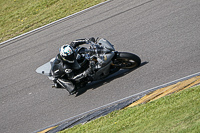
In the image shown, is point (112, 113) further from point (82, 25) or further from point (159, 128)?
point (82, 25)

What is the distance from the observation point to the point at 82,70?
965cm

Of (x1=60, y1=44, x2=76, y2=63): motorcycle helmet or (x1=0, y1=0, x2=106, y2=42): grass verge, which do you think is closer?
(x1=60, y1=44, x2=76, y2=63): motorcycle helmet

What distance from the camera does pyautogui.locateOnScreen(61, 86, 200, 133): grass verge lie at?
560cm

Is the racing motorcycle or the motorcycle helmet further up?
the motorcycle helmet

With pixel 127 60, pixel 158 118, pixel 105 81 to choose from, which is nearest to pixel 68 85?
pixel 105 81

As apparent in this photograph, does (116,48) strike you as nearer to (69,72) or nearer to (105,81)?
(105,81)

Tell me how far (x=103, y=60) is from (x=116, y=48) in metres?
2.36

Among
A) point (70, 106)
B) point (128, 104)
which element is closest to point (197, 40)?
point (128, 104)

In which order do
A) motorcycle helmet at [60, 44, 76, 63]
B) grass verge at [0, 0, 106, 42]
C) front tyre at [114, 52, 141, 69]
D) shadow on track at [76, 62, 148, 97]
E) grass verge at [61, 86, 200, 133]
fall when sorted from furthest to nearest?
grass verge at [0, 0, 106, 42] < shadow on track at [76, 62, 148, 97] < front tyre at [114, 52, 141, 69] < motorcycle helmet at [60, 44, 76, 63] < grass verge at [61, 86, 200, 133]

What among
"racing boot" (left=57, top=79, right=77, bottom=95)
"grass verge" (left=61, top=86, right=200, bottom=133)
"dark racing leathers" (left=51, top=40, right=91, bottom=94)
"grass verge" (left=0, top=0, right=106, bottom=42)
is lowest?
"grass verge" (left=61, top=86, right=200, bottom=133)

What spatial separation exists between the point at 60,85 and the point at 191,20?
5.28 m

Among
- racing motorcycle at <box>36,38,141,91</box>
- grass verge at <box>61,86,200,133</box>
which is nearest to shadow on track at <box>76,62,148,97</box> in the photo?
racing motorcycle at <box>36,38,141,91</box>

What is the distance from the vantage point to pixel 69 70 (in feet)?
30.8

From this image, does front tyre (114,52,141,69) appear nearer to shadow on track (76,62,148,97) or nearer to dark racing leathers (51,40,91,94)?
shadow on track (76,62,148,97)
